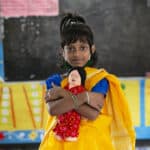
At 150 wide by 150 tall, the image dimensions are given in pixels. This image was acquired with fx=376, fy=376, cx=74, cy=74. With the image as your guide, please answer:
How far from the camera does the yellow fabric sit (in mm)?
1320

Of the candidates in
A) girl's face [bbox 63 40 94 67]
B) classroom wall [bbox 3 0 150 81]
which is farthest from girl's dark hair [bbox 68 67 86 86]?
classroom wall [bbox 3 0 150 81]

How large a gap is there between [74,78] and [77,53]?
0.32 ft

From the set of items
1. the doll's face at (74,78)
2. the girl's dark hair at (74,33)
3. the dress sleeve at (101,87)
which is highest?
the girl's dark hair at (74,33)

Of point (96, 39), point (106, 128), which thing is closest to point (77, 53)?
point (106, 128)

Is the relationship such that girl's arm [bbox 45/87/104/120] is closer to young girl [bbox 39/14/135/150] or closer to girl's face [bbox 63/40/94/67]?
young girl [bbox 39/14/135/150]

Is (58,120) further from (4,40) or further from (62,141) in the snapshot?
(4,40)

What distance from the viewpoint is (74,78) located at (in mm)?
1306

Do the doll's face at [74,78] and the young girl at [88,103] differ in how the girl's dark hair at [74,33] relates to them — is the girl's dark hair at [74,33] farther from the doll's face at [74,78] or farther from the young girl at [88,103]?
the doll's face at [74,78]

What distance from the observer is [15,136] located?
261 centimetres

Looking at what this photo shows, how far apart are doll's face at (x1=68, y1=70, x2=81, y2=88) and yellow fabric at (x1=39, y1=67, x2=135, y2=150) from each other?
59mm

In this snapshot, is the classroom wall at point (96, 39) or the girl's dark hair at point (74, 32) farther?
the classroom wall at point (96, 39)

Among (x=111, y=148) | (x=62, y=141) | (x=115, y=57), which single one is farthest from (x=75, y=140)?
(x=115, y=57)

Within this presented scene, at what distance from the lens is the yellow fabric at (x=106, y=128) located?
1320 mm

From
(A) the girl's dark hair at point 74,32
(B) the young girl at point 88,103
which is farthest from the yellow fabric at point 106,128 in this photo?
(A) the girl's dark hair at point 74,32
